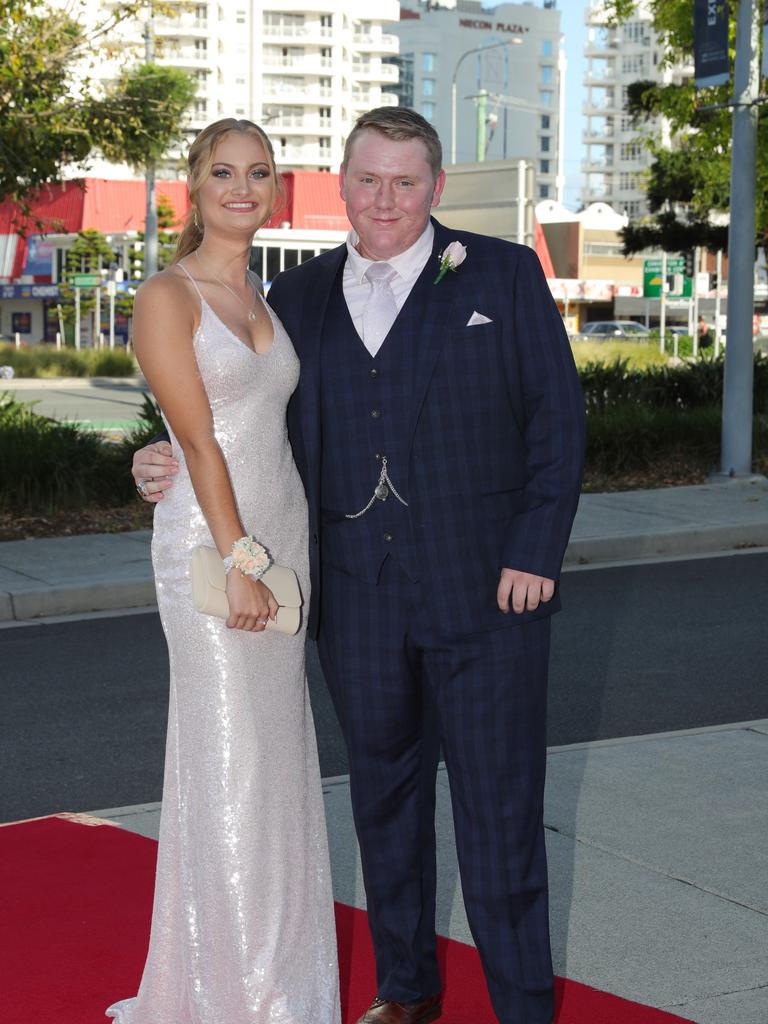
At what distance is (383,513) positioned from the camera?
332cm

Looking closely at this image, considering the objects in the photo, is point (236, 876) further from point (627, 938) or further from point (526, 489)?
point (627, 938)

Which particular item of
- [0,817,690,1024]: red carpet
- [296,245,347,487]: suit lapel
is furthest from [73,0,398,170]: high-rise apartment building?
[296,245,347,487]: suit lapel

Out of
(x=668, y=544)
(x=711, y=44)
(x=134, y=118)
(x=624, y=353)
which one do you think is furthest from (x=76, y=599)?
(x=624, y=353)

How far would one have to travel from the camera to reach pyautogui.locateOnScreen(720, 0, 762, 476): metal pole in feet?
47.2

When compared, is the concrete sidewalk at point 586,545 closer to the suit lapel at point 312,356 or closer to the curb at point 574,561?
the curb at point 574,561

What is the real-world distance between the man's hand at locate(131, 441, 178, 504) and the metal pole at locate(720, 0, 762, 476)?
38.6ft

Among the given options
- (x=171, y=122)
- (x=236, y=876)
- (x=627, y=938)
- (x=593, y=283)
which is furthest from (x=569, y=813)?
(x=593, y=283)

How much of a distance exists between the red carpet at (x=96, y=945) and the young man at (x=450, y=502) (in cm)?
45

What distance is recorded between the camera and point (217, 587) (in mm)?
3160

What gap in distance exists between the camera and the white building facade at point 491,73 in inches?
6186

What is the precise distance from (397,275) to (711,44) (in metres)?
12.4

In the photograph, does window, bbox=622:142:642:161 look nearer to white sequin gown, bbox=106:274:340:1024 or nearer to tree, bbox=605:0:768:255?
tree, bbox=605:0:768:255

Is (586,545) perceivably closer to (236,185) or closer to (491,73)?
(236,185)

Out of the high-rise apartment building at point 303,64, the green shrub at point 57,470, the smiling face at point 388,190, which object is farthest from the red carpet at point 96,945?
the high-rise apartment building at point 303,64
